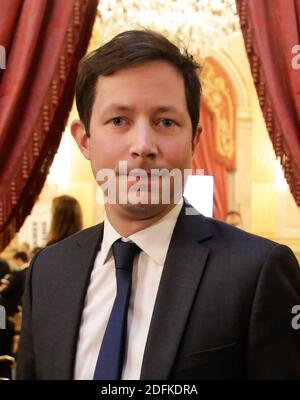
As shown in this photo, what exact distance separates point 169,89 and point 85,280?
420 mm

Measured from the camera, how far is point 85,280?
1189mm

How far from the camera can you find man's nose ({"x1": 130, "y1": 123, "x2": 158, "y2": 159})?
1051 mm

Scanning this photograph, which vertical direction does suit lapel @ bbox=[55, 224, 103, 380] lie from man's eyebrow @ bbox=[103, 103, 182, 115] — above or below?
below

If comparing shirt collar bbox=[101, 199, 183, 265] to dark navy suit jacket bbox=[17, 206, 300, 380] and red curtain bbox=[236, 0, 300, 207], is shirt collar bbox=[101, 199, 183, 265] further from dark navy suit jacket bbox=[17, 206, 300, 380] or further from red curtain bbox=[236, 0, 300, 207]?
red curtain bbox=[236, 0, 300, 207]

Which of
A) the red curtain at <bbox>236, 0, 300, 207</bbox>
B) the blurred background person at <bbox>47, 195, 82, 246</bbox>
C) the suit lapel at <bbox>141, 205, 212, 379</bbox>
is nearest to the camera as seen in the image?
the suit lapel at <bbox>141, 205, 212, 379</bbox>

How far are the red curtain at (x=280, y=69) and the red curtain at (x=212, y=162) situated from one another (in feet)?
16.6

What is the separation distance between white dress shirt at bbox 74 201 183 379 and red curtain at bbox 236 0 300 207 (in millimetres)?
794

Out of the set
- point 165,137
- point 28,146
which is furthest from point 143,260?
point 28,146

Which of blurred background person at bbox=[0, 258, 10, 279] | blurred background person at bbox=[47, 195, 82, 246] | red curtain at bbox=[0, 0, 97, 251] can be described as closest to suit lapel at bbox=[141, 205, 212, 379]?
red curtain at bbox=[0, 0, 97, 251]

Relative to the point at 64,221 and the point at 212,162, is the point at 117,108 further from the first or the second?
the point at 212,162

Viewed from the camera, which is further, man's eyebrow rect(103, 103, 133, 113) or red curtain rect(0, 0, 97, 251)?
red curtain rect(0, 0, 97, 251)

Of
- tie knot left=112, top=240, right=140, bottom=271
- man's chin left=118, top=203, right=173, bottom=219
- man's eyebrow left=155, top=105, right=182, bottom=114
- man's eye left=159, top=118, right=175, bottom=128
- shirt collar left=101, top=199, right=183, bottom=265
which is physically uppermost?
man's eyebrow left=155, top=105, right=182, bottom=114

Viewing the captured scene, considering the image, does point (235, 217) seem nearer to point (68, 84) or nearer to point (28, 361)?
point (68, 84)

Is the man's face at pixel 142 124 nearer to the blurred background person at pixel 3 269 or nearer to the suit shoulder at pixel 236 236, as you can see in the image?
the suit shoulder at pixel 236 236
